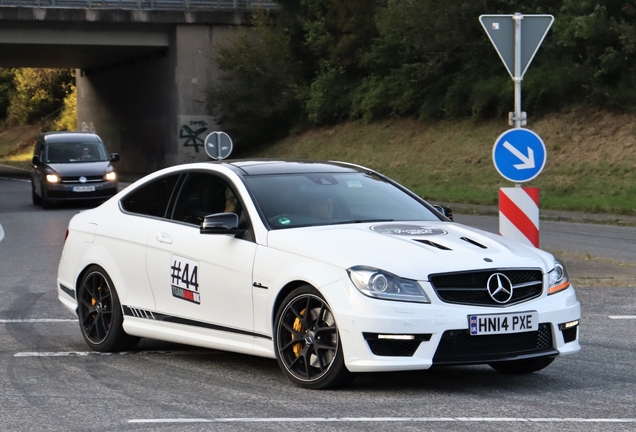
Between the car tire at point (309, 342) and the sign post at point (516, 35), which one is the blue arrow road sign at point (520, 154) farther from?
the car tire at point (309, 342)

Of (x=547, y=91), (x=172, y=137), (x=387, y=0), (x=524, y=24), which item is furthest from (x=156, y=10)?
(x=524, y=24)

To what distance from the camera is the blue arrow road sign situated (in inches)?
473

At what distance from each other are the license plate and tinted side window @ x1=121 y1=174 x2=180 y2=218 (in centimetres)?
287

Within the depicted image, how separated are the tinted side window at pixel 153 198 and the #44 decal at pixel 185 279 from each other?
61 cm

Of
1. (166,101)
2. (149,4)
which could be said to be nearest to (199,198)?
(149,4)

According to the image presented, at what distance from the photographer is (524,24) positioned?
12.1 m

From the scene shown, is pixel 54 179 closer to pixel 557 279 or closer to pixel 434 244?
pixel 434 244

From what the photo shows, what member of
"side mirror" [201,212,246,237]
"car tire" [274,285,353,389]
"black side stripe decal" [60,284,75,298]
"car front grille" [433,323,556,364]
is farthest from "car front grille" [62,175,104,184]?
"car front grille" [433,323,556,364]

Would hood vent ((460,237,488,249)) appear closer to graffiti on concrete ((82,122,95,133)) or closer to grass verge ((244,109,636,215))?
grass verge ((244,109,636,215))

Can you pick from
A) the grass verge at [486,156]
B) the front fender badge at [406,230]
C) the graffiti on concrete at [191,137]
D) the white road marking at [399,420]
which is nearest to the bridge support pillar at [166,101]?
the graffiti on concrete at [191,137]

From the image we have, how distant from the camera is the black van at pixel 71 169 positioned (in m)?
28.7

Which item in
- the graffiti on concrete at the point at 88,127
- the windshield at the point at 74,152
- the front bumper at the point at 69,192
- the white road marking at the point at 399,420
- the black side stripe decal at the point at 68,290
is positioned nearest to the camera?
the white road marking at the point at 399,420

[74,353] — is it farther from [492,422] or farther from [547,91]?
[547,91]

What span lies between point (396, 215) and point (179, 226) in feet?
5.18
